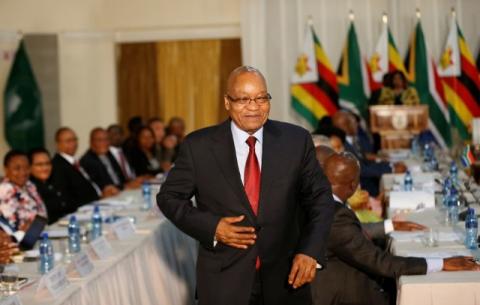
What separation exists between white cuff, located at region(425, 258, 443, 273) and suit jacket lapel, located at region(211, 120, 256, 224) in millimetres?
874

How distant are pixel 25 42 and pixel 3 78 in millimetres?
526

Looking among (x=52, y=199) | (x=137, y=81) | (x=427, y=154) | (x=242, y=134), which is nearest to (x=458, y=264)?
(x=242, y=134)

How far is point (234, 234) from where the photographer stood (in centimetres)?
283

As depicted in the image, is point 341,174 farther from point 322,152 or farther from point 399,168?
point 399,168

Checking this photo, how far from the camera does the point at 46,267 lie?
13.6 feet

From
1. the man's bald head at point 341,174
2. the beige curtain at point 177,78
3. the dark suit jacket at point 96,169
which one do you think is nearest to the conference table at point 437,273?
the man's bald head at point 341,174

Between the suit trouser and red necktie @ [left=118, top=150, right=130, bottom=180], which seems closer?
the suit trouser

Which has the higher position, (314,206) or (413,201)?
(314,206)

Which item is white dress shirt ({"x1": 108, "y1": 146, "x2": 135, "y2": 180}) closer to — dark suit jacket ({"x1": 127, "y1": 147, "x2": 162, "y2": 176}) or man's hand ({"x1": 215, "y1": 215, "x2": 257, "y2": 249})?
dark suit jacket ({"x1": 127, "y1": 147, "x2": 162, "y2": 176})

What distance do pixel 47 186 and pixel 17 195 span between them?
3.62 ft

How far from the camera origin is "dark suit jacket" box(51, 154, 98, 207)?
7546mm

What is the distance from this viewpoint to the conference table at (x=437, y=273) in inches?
130

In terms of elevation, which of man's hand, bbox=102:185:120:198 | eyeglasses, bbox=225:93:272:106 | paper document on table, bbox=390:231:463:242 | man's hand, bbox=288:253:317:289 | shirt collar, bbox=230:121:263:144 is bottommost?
man's hand, bbox=102:185:120:198

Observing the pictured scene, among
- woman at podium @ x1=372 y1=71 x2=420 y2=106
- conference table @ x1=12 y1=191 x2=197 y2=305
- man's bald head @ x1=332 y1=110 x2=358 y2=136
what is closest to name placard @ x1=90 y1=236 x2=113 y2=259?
conference table @ x1=12 y1=191 x2=197 y2=305
